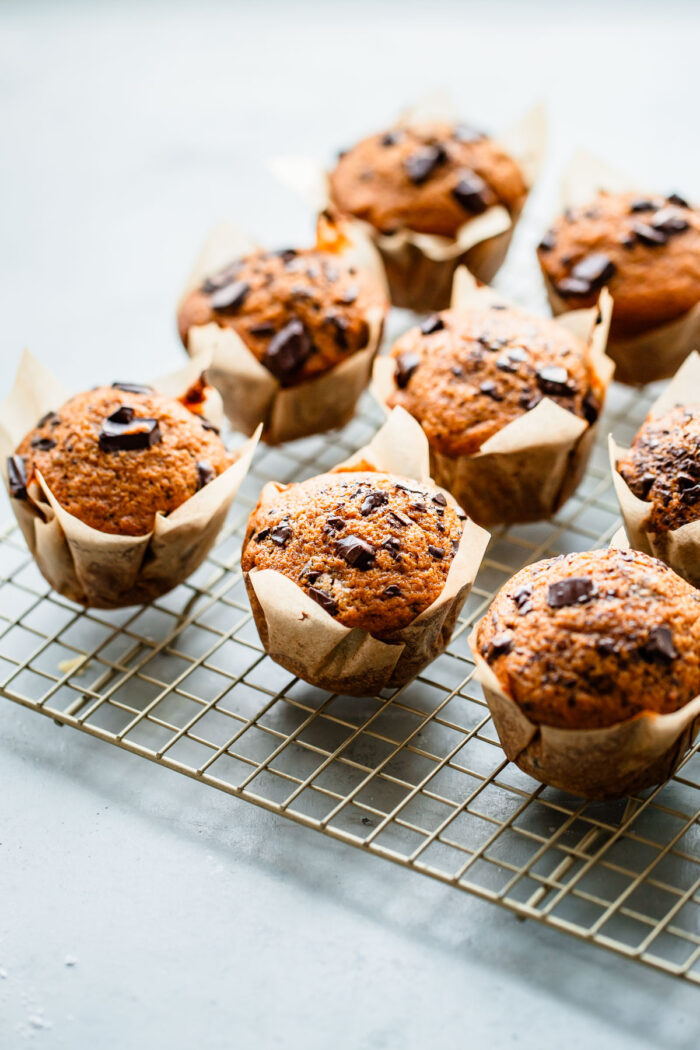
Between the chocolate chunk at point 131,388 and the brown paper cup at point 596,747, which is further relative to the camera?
the chocolate chunk at point 131,388

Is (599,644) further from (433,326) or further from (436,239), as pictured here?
(436,239)

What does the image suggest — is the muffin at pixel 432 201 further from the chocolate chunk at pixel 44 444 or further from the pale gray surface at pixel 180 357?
the chocolate chunk at pixel 44 444

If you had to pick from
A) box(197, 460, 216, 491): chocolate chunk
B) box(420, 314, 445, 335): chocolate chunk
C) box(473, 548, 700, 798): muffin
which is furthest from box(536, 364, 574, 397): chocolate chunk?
box(197, 460, 216, 491): chocolate chunk

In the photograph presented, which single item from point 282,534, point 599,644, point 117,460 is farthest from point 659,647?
point 117,460

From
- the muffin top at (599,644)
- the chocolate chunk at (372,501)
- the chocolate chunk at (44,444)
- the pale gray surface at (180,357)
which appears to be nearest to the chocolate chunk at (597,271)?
the pale gray surface at (180,357)

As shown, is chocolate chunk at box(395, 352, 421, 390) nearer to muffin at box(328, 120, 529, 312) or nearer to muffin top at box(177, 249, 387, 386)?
muffin top at box(177, 249, 387, 386)

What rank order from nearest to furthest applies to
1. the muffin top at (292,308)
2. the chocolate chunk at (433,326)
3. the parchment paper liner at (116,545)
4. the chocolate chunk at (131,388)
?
1. the parchment paper liner at (116,545)
2. the chocolate chunk at (131,388)
3. the chocolate chunk at (433,326)
4. the muffin top at (292,308)

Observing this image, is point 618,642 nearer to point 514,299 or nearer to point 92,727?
point 92,727
